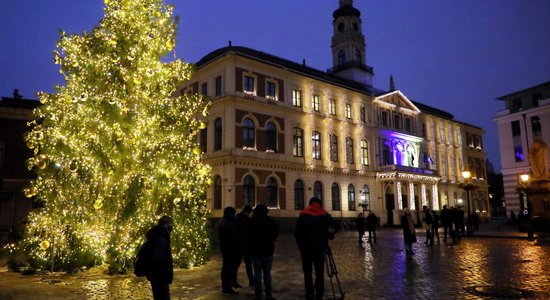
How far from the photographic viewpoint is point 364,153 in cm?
4416

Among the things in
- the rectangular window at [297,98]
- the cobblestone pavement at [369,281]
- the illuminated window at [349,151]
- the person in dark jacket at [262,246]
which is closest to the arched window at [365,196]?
the illuminated window at [349,151]

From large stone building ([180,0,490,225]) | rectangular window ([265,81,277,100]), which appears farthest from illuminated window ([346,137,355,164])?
rectangular window ([265,81,277,100])

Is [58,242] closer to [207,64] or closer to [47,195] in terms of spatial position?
[47,195]

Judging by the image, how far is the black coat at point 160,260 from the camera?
19.4 ft

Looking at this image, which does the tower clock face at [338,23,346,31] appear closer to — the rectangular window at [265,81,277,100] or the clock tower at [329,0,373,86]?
the clock tower at [329,0,373,86]

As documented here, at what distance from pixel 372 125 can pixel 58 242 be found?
122 feet

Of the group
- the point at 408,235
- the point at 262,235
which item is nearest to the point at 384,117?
the point at 408,235

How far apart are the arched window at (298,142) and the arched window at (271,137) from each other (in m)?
2.22

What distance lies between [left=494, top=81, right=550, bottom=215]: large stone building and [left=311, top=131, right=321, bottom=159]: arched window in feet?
84.0

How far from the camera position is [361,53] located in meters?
53.5

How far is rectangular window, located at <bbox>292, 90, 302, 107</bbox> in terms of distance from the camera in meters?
38.4

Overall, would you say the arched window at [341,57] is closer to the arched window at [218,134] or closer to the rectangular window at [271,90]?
the rectangular window at [271,90]

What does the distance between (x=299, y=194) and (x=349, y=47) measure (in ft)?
77.7

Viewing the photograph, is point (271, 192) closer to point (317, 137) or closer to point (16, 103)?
point (317, 137)
